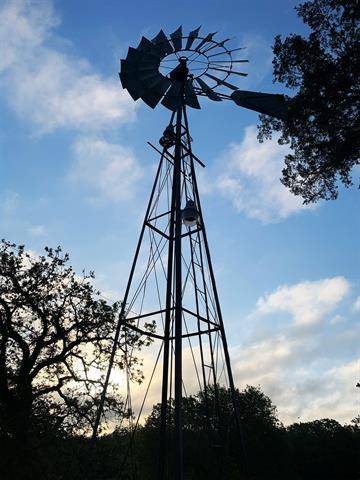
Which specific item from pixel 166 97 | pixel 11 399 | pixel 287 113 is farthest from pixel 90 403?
pixel 287 113

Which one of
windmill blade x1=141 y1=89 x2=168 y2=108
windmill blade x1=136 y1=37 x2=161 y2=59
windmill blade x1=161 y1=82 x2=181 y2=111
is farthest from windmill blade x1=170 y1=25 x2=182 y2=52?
windmill blade x1=141 y1=89 x2=168 y2=108

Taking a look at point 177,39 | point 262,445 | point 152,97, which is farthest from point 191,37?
point 262,445

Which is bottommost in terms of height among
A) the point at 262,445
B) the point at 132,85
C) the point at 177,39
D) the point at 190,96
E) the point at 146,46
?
the point at 262,445

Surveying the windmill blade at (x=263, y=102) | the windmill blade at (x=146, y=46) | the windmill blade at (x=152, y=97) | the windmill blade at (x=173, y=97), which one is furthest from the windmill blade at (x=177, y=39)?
the windmill blade at (x=263, y=102)

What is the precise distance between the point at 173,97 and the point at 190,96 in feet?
1.71

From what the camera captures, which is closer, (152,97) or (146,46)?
(146,46)

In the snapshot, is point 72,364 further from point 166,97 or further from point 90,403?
point 166,97

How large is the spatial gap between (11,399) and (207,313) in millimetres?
6498

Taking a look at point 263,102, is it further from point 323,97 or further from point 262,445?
point 262,445

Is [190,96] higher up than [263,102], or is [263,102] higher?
[190,96]

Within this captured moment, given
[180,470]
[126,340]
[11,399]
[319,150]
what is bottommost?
[180,470]

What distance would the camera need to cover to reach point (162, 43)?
11.7 metres

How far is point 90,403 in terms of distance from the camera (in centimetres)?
1379

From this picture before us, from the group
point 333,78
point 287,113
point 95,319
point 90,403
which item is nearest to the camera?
point 333,78
